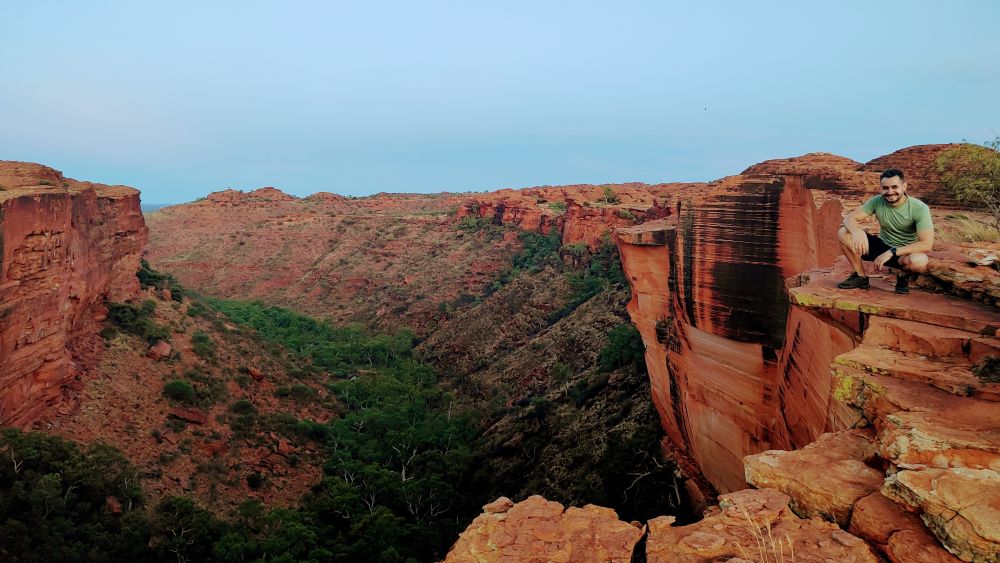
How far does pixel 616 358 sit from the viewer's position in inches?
1088

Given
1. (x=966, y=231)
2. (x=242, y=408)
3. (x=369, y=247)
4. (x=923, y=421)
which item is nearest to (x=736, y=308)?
(x=966, y=231)

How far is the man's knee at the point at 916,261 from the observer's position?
6.62m

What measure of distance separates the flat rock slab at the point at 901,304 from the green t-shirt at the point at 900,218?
709 millimetres

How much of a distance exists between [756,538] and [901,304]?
13.0ft

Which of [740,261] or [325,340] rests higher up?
[740,261]

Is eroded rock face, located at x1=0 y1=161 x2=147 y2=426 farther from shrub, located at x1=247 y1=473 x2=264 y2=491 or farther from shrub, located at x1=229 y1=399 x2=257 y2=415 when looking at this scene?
shrub, located at x1=247 y1=473 x2=264 y2=491

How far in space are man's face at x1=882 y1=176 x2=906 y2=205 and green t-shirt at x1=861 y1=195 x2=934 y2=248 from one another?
105 mm

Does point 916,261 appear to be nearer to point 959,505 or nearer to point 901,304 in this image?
point 901,304

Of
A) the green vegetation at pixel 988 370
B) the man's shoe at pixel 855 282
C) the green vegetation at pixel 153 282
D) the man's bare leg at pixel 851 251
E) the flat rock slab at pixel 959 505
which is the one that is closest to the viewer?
the flat rock slab at pixel 959 505

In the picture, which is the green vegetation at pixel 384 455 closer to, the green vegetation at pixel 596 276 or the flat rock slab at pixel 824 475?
the green vegetation at pixel 596 276

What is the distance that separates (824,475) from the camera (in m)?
4.89

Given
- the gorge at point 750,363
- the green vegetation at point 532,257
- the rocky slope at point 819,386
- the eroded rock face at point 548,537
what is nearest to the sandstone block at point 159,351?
the gorge at point 750,363

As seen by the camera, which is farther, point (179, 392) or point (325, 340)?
point (325, 340)

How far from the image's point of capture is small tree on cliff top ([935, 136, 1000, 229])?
11984 millimetres
